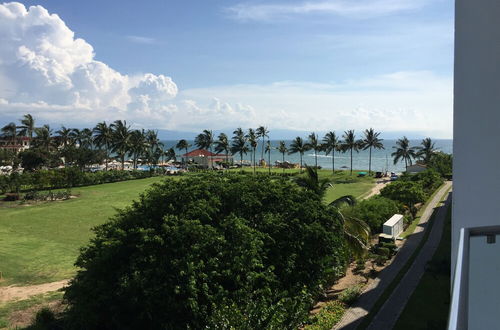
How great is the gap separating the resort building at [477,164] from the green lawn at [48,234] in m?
18.5

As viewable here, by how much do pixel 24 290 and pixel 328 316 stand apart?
1532 cm

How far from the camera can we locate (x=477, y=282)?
230cm


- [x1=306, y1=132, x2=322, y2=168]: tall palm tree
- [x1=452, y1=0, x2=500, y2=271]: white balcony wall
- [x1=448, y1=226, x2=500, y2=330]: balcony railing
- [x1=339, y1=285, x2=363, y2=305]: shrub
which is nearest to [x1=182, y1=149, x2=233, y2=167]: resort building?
[x1=306, y1=132, x2=322, y2=168]: tall palm tree

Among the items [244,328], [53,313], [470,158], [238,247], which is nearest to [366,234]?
[238,247]

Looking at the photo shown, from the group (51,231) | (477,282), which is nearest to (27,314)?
(51,231)

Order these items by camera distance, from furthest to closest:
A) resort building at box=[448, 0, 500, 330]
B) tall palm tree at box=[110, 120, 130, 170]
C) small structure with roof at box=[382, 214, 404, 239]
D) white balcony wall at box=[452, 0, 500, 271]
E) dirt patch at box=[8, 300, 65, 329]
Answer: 1. tall palm tree at box=[110, 120, 130, 170]
2. small structure with roof at box=[382, 214, 404, 239]
3. dirt patch at box=[8, 300, 65, 329]
4. white balcony wall at box=[452, 0, 500, 271]
5. resort building at box=[448, 0, 500, 330]

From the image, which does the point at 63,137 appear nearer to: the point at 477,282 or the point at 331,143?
the point at 331,143

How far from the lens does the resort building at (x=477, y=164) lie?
7.15ft

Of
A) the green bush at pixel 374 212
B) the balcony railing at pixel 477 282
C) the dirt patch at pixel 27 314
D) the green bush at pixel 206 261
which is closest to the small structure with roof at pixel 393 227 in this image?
the green bush at pixel 374 212

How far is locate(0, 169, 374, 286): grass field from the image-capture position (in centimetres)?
2098

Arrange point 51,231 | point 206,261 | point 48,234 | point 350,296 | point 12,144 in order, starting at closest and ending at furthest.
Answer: point 206,261
point 350,296
point 48,234
point 51,231
point 12,144

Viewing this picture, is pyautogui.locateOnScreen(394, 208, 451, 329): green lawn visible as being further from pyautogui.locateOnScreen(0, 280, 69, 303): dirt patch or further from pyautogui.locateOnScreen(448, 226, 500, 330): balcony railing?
pyautogui.locateOnScreen(0, 280, 69, 303): dirt patch

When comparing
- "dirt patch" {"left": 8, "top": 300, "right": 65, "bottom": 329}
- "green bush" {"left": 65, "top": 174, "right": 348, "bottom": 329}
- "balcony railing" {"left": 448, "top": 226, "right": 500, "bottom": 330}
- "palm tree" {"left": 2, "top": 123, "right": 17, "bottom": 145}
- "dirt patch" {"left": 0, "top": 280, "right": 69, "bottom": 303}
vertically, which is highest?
"palm tree" {"left": 2, "top": 123, "right": 17, "bottom": 145}

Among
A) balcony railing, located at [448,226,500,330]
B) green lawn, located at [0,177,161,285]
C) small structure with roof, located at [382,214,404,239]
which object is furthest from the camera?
small structure with roof, located at [382,214,404,239]
